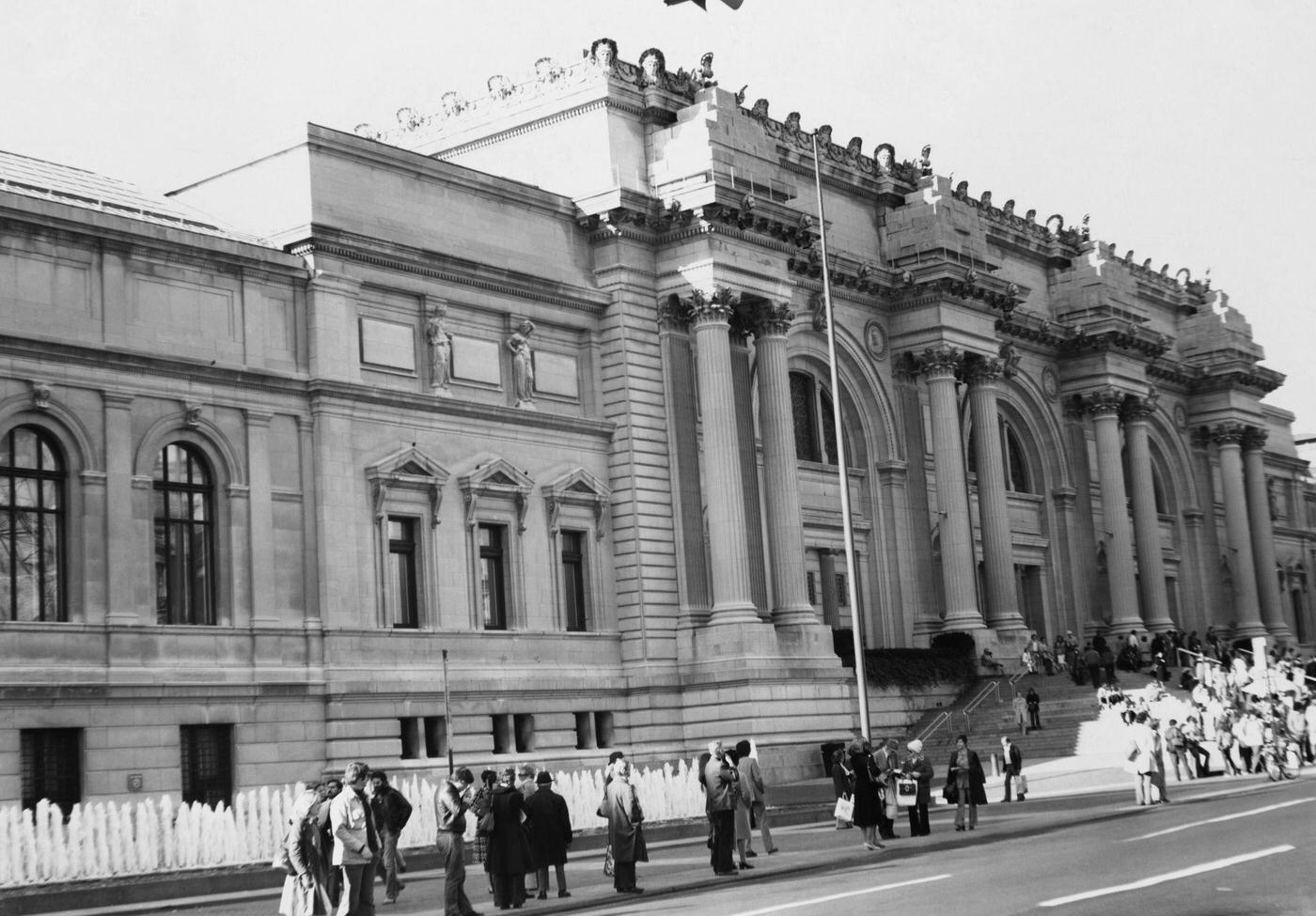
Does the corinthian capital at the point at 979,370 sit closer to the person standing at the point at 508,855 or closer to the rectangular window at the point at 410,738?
the rectangular window at the point at 410,738

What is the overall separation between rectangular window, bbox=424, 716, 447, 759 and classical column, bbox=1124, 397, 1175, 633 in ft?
136

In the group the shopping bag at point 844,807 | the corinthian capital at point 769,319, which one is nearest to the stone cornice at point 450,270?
the corinthian capital at point 769,319

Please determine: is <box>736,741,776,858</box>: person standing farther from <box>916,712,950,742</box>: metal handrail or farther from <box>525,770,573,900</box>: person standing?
<box>916,712,950,742</box>: metal handrail

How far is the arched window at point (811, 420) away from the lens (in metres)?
61.4

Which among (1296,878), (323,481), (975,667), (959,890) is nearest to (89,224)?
(323,481)

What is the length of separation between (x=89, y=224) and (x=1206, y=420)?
63.0 meters

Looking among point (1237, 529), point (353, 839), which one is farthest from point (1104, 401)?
point (353, 839)

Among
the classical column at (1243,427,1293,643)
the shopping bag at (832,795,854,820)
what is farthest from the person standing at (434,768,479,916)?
the classical column at (1243,427,1293,643)

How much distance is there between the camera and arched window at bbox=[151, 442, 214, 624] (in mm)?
39969

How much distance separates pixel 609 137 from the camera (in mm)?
53406

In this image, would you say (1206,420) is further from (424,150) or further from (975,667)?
(424,150)

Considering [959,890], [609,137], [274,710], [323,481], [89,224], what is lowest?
[959,890]

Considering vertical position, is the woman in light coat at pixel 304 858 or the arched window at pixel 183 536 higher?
the arched window at pixel 183 536

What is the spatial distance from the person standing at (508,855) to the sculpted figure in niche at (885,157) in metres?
44.6
